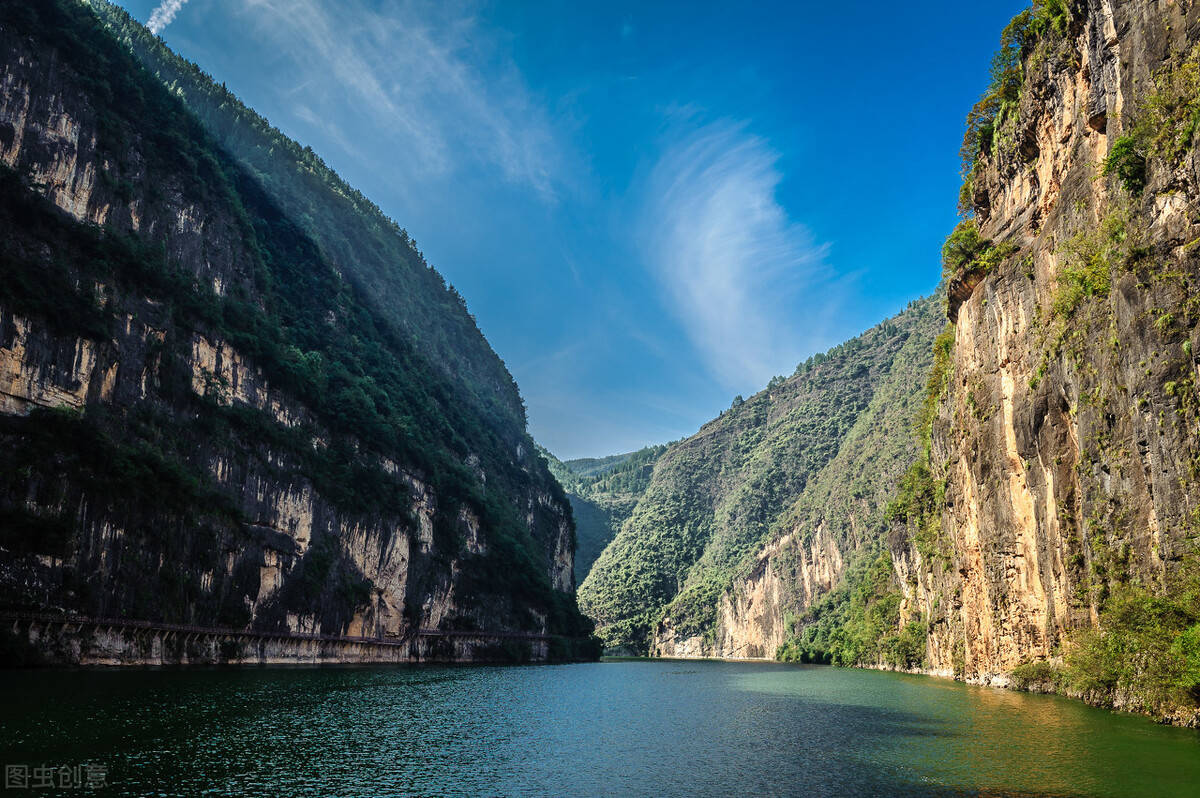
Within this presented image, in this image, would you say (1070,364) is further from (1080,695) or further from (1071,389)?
(1080,695)

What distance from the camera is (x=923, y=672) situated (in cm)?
6962

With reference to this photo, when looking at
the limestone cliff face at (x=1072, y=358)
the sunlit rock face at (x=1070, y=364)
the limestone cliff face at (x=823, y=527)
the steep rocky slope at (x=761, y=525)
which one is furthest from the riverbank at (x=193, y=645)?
the steep rocky slope at (x=761, y=525)

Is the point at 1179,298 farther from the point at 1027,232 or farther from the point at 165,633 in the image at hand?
the point at 165,633

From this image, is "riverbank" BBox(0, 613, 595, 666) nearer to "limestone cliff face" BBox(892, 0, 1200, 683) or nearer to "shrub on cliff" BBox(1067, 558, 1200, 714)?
"shrub on cliff" BBox(1067, 558, 1200, 714)

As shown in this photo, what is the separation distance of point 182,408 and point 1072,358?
179ft

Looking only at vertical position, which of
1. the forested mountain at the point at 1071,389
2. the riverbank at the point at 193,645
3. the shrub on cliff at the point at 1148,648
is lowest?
the riverbank at the point at 193,645

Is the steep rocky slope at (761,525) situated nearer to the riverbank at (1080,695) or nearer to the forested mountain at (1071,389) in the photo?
the forested mountain at (1071,389)

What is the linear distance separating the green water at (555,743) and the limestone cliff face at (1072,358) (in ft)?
21.0

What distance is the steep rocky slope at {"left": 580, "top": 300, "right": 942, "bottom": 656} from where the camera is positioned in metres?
138

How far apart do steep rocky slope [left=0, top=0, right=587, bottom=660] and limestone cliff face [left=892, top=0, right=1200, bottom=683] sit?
49.3m

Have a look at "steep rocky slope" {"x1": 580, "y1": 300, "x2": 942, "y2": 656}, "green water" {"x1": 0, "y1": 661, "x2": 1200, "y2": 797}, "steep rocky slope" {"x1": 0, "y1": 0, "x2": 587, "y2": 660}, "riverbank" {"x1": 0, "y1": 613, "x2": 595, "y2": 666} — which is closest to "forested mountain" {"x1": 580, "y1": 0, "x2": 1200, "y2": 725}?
"green water" {"x1": 0, "y1": 661, "x2": 1200, "y2": 797}

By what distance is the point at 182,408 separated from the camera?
5403 centimetres

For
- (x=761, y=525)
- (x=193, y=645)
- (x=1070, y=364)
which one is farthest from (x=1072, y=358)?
(x=761, y=525)

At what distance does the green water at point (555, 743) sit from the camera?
18469mm
